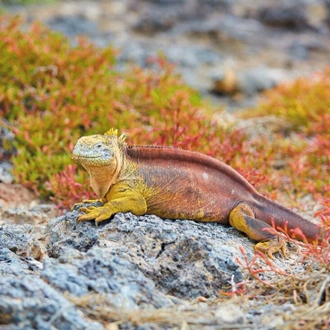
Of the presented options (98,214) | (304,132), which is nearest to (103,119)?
(304,132)

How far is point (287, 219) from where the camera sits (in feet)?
15.3

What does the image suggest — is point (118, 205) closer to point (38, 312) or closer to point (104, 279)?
point (104, 279)

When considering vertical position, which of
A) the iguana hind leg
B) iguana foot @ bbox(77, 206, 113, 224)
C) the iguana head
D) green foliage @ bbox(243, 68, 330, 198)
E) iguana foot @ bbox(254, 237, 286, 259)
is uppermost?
the iguana head

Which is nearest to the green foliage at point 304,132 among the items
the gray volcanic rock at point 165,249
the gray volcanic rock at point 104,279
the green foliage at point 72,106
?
the green foliage at point 72,106

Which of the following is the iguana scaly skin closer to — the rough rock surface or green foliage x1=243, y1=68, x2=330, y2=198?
the rough rock surface

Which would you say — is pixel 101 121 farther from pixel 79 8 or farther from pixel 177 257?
pixel 79 8

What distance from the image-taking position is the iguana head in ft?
13.5

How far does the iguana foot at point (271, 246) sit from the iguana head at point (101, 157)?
112 cm

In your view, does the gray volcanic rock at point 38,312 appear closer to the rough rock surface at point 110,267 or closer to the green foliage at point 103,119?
the rough rock surface at point 110,267

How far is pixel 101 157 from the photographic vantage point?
161 inches

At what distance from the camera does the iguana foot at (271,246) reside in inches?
166

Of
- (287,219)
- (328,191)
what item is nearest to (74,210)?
(287,219)

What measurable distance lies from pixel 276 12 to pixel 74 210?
12287 millimetres

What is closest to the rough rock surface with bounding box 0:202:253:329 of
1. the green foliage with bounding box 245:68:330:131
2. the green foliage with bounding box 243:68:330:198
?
the green foliage with bounding box 243:68:330:198
